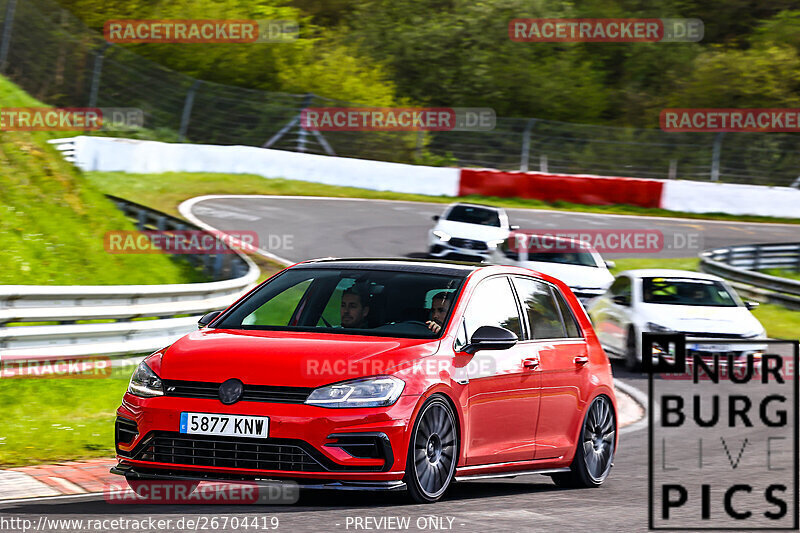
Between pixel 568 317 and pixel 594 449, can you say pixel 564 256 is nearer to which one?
pixel 568 317

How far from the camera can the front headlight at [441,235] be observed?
24969 mm

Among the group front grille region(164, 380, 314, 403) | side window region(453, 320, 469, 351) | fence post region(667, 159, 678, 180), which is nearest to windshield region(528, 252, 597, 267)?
side window region(453, 320, 469, 351)

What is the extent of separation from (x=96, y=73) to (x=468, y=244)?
14146 millimetres

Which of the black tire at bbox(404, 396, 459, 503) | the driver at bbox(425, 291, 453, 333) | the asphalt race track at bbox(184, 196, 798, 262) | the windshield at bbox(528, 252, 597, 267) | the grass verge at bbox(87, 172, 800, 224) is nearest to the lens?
the black tire at bbox(404, 396, 459, 503)

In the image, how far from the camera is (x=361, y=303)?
7.76 metres

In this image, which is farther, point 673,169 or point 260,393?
point 673,169

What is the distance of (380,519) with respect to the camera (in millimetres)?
6453

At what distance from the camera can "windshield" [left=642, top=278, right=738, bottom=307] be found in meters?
17.0

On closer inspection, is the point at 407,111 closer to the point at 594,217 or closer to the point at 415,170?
the point at 415,170

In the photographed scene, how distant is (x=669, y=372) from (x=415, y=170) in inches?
859

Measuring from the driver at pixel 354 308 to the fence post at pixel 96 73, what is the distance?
2737 centimetres

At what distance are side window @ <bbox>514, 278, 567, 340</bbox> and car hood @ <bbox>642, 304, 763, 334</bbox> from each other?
7.75 meters

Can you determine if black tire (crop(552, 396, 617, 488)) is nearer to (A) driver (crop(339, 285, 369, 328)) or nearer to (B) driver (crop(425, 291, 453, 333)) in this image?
(B) driver (crop(425, 291, 453, 333))

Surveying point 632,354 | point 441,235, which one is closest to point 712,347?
point 632,354
